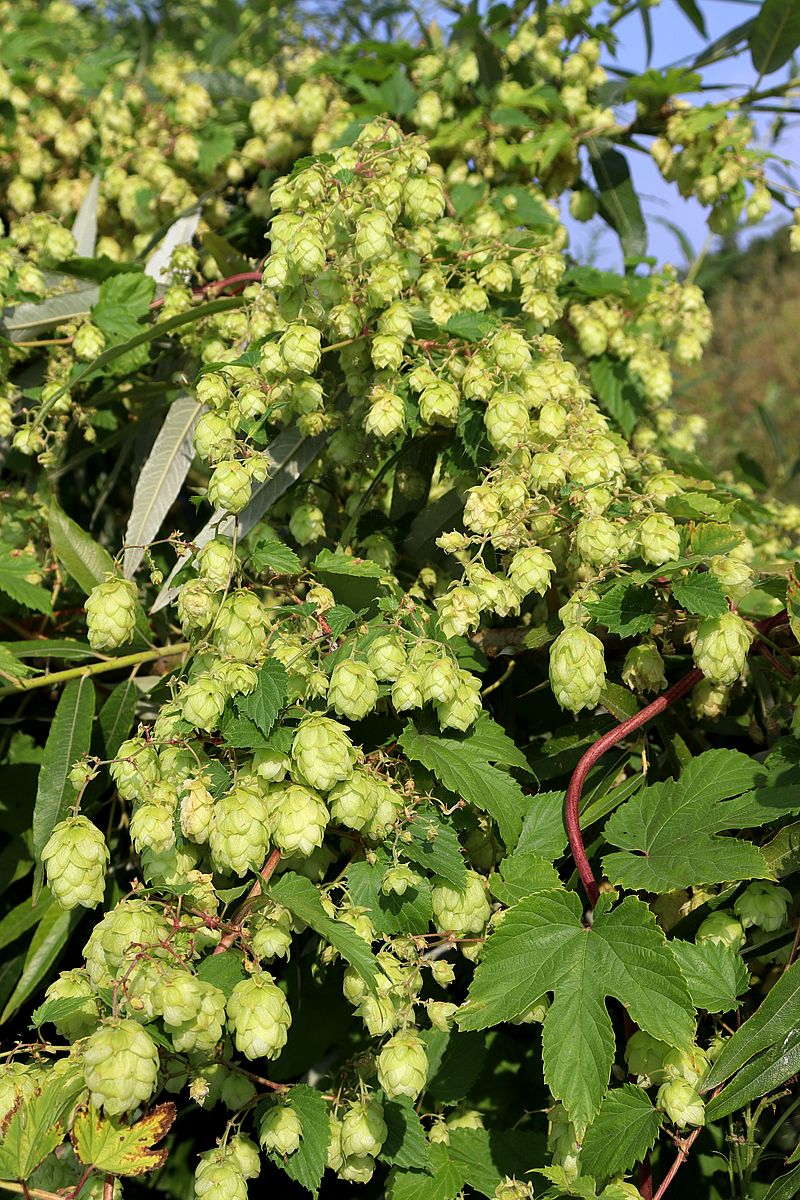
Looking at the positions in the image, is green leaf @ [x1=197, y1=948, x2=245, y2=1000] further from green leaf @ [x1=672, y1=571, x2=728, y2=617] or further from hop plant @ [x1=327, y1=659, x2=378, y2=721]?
green leaf @ [x1=672, y1=571, x2=728, y2=617]

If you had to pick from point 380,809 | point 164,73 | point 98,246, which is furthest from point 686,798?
point 164,73

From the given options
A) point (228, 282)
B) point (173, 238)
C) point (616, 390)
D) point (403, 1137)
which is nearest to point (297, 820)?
point (403, 1137)

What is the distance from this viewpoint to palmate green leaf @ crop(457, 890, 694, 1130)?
104cm

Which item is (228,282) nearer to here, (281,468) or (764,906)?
(281,468)

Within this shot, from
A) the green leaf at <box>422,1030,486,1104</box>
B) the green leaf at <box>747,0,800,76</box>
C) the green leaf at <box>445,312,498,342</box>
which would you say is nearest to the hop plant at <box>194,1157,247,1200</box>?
the green leaf at <box>422,1030,486,1104</box>

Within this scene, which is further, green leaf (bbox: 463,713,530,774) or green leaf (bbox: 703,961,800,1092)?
green leaf (bbox: 463,713,530,774)

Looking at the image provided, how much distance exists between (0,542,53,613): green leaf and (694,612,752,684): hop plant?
103 cm

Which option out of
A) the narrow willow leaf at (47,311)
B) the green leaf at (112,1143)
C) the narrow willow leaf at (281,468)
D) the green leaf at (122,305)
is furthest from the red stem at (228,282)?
the green leaf at (112,1143)

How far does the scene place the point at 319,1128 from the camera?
108 cm

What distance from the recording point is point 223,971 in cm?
103

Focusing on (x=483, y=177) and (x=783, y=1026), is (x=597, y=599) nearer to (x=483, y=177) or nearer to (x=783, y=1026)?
(x=783, y=1026)

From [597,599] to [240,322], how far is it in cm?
75

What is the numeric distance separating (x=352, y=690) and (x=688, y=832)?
437mm

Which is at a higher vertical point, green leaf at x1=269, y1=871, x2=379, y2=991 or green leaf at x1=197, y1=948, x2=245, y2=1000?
green leaf at x1=269, y1=871, x2=379, y2=991
